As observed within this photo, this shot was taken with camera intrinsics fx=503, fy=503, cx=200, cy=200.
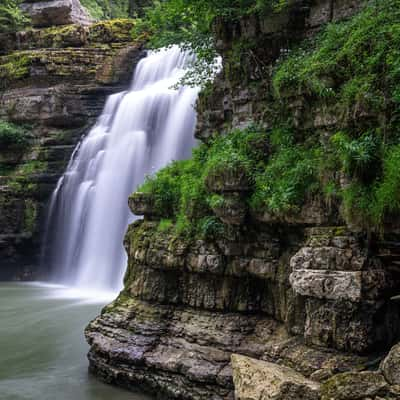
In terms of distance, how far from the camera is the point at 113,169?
1845 cm

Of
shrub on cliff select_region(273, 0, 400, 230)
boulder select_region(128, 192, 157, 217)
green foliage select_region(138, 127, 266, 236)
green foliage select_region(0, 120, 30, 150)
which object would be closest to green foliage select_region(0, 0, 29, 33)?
green foliage select_region(0, 120, 30, 150)

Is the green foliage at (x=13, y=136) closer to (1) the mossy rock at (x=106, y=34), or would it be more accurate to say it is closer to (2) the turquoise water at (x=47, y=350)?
(1) the mossy rock at (x=106, y=34)

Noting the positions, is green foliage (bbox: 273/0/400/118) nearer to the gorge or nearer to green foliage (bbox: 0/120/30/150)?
the gorge

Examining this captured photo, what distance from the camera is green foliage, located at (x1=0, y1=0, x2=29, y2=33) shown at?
930 inches

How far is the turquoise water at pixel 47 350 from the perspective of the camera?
26.4 feet

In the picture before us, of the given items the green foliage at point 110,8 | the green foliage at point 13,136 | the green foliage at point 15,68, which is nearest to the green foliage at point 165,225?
the green foliage at point 13,136

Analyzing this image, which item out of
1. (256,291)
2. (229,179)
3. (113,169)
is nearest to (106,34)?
(113,169)

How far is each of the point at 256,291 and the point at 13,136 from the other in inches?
643

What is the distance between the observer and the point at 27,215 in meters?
20.4

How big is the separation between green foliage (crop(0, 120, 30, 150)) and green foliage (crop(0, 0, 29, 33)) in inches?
213

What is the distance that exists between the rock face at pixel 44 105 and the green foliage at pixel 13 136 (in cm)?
12

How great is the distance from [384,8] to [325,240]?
3.39 metres

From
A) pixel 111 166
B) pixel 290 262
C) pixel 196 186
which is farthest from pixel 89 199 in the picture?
pixel 290 262

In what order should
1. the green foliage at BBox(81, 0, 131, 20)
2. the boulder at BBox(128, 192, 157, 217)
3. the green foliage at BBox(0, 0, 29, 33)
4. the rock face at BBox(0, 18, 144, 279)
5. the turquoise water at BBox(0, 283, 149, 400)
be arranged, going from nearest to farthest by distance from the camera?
the turquoise water at BBox(0, 283, 149, 400) < the boulder at BBox(128, 192, 157, 217) < the rock face at BBox(0, 18, 144, 279) < the green foliage at BBox(0, 0, 29, 33) < the green foliage at BBox(81, 0, 131, 20)
